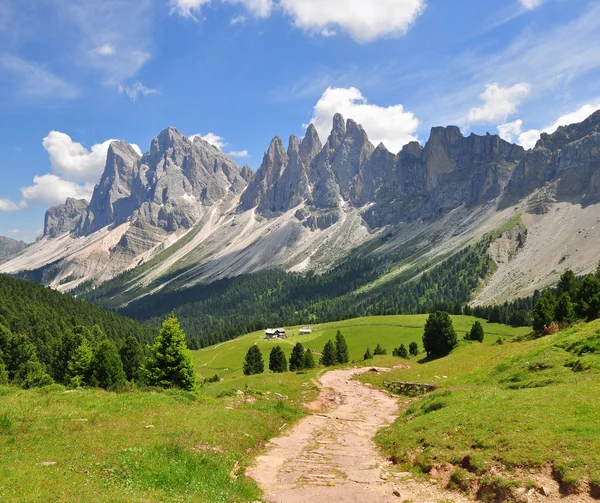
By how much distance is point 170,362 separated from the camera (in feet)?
147

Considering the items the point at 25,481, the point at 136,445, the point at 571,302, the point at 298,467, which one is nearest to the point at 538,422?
the point at 298,467

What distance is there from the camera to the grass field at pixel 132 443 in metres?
13.9

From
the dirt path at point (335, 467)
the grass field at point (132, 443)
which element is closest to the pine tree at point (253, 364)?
the grass field at point (132, 443)

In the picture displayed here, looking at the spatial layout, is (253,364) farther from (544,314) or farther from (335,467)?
A: (335,467)

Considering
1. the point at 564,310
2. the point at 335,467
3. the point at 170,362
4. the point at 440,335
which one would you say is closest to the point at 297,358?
the point at 440,335

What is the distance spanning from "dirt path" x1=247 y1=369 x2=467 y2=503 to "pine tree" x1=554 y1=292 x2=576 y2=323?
38.1 m

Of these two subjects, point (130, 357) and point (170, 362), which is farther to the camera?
point (130, 357)

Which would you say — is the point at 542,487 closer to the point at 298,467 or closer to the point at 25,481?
the point at 298,467

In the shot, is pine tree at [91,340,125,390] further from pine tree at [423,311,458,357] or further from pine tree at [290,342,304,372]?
pine tree at [423,311,458,357]

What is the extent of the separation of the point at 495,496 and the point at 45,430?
21.7 m

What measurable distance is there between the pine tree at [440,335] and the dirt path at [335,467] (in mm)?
31247

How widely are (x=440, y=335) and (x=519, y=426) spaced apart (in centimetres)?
4681

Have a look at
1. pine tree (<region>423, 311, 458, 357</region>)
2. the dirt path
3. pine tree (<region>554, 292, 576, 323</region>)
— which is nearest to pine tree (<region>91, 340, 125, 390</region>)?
the dirt path

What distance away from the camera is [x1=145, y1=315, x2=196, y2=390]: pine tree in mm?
44375
